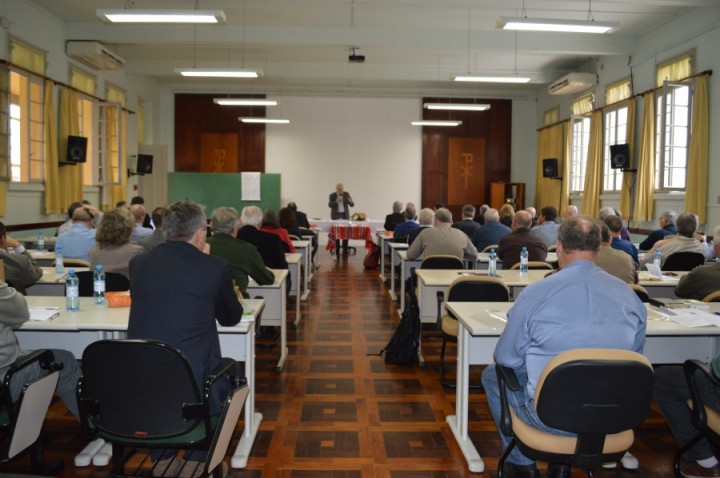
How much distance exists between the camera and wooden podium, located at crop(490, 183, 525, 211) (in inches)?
590

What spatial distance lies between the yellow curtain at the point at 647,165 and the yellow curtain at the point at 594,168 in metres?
1.55

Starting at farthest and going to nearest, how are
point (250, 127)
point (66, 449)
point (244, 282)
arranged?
point (250, 127)
point (244, 282)
point (66, 449)

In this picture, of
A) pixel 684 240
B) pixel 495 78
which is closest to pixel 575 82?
pixel 495 78

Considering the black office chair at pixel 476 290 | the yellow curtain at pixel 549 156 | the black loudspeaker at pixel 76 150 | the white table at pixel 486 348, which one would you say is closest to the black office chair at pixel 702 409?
the white table at pixel 486 348

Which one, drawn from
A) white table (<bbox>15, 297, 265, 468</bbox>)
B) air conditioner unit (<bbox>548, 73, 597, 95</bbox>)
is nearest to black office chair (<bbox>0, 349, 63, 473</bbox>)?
white table (<bbox>15, 297, 265, 468</bbox>)

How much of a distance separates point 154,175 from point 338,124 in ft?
15.6

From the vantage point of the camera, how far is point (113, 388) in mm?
2201

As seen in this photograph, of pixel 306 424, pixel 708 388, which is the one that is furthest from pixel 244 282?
pixel 708 388

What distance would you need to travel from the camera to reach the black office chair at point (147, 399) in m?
2.15

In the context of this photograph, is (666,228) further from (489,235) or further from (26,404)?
(26,404)

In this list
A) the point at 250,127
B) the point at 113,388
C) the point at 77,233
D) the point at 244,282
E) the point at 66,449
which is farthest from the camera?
the point at 250,127

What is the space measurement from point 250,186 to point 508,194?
21.2 ft

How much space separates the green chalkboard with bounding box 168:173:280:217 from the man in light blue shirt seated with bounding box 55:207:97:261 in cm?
961

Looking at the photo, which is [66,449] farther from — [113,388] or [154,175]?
[154,175]
